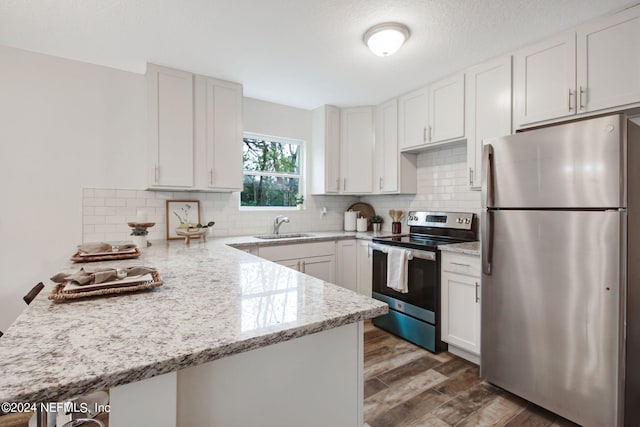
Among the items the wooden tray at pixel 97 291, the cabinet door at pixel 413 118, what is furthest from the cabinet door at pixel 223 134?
the wooden tray at pixel 97 291

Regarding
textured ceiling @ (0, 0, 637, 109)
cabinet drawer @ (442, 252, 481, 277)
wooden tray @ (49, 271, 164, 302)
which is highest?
textured ceiling @ (0, 0, 637, 109)

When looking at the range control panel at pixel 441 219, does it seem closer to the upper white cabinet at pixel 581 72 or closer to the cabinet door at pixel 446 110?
the cabinet door at pixel 446 110

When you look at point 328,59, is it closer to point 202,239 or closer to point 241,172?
point 241,172

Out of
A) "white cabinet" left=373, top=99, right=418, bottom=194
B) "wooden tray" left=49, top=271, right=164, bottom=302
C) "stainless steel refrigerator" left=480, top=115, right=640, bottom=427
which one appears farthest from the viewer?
"white cabinet" left=373, top=99, right=418, bottom=194

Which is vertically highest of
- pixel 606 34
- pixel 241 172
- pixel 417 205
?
pixel 606 34

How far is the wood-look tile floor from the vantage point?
173 centimetres

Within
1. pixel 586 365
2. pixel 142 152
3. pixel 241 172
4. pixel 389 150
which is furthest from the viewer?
pixel 389 150

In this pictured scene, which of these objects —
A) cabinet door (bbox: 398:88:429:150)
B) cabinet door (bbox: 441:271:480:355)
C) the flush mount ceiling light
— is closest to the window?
cabinet door (bbox: 398:88:429:150)

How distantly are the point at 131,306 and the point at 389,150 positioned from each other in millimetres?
2968

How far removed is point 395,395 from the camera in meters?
1.96

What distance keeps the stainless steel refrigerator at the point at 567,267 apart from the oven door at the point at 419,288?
522mm

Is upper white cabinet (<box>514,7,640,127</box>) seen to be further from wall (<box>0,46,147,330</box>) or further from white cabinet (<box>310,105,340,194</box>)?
wall (<box>0,46,147,330</box>)

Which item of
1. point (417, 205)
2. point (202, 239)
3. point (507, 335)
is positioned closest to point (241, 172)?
point (202, 239)

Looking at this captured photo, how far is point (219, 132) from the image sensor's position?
288 cm
